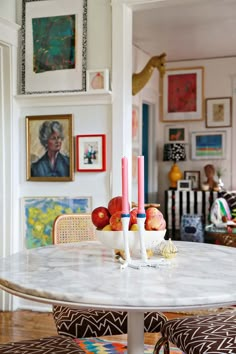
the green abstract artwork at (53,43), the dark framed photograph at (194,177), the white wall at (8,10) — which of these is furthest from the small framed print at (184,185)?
the white wall at (8,10)

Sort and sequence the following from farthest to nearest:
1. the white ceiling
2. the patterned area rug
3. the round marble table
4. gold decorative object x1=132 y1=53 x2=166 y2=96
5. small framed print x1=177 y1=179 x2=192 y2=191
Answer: small framed print x1=177 y1=179 x2=192 y2=191 → gold decorative object x1=132 y1=53 x2=166 y2=96 → the white ceiling → the patterned area rug → the round marble table

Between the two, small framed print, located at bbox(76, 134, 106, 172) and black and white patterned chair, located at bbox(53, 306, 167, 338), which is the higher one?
small framed print, located at bbox(76, 134, 106, 172)

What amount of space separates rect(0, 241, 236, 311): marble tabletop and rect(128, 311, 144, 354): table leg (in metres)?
0.21

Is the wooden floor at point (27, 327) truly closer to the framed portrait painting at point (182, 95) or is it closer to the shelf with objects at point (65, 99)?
the shelf with objects at point (65, 99)

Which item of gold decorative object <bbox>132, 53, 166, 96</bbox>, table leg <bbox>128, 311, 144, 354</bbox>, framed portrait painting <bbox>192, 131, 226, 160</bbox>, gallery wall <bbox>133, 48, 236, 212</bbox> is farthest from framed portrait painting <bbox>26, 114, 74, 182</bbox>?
framed portrait painting <bbox>192, 131, 226, 160</bbox>

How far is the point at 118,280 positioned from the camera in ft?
4.80

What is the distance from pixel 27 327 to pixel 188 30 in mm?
3563

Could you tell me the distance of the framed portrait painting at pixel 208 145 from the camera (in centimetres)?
645

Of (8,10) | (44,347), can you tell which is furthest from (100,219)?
(8,10)

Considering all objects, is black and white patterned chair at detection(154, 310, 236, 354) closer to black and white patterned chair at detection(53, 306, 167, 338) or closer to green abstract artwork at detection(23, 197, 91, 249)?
black and white patterned chair at detection(53, 306, 167, 338)

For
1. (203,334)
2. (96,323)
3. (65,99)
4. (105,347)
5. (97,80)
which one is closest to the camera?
(203,334)

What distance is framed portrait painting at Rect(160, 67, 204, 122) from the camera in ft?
21.5

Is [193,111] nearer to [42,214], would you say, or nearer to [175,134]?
[175,134]

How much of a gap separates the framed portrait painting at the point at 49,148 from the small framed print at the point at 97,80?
301 millimetres
